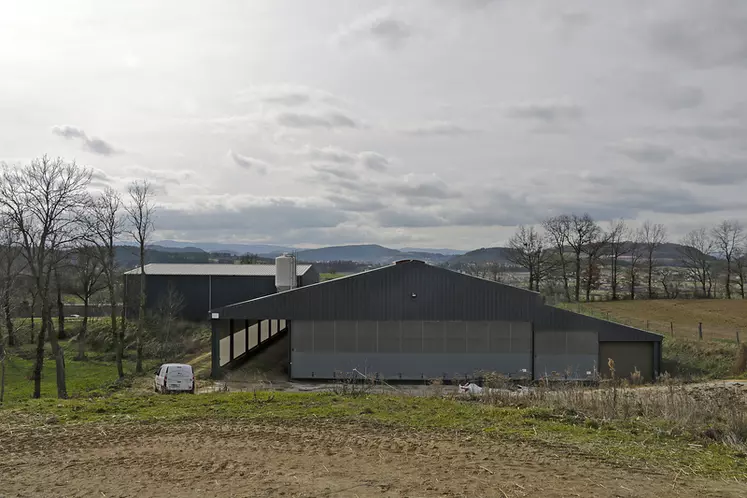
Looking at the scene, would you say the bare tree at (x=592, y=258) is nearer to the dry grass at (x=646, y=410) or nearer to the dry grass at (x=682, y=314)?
the dry grass at (x=682, y=314)

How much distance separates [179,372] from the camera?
2134cm

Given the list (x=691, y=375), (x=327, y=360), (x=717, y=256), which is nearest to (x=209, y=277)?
(x=327, y=360)

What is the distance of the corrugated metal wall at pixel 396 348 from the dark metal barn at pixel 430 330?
46mm

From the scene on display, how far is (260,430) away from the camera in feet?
34.4

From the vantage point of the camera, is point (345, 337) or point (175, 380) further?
point (345, 337)

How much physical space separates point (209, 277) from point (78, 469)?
37690 mm

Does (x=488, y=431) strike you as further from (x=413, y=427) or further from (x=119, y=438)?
(x=119, y=438)

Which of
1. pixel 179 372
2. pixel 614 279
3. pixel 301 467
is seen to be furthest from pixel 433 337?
pixel 614 279

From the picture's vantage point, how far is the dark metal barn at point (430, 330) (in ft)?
87.9

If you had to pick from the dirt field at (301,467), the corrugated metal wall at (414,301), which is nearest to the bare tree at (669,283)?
the corrugated metal wall at (414,301)

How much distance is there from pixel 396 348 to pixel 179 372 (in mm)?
9936

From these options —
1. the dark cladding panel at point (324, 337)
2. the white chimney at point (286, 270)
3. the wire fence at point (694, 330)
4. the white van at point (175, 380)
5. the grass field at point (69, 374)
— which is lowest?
the grass field at point (69, 374)

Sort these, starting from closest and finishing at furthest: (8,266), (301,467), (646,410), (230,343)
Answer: (301,467)
(646,410)
(230,343)
(8,266)

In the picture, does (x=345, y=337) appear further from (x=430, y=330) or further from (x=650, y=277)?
(x=650, y=277)
